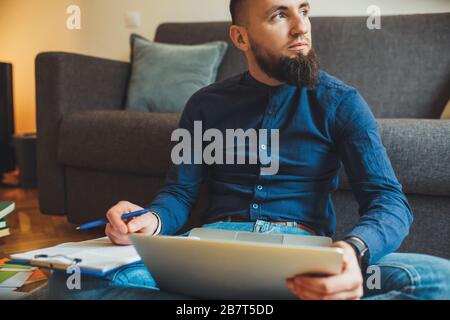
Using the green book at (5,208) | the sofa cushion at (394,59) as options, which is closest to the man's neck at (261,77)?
the sofa cushion at (394,59)

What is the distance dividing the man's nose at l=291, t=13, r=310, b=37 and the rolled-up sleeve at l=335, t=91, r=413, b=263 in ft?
0.50

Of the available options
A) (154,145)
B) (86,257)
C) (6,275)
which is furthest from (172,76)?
(86,257)

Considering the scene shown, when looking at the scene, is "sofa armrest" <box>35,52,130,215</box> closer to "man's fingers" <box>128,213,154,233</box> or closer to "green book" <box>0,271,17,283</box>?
"green book" <box>0,271,17,283</box>

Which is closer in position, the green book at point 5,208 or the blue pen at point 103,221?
the blue pen at point 103,221

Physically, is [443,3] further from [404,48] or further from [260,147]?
[260,147]

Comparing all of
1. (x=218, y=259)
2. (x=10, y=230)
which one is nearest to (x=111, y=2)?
(x=10, y=230)

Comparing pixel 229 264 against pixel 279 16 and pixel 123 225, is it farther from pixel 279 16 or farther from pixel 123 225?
pixel 279 16

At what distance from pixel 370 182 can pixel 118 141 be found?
3.17ft

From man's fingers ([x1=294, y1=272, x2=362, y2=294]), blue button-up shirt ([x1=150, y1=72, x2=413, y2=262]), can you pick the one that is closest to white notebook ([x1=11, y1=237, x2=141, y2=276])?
blue button-up shirt ([x1=150, y1=72, x2=413, y2=262])

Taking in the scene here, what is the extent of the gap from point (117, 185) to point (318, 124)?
0.91 metres

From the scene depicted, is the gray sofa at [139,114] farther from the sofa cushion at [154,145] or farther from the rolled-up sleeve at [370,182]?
the rolled-up sleeve at [370,182]

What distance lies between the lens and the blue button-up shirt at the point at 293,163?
0.86 metres

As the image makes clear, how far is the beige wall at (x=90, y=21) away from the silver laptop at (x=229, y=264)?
66.7 inches

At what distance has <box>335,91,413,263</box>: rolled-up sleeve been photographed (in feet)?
2.36
